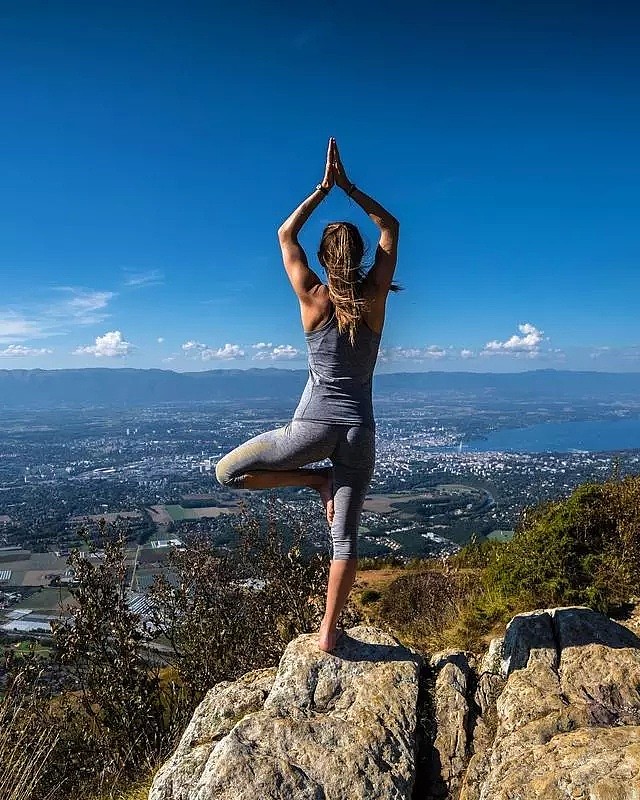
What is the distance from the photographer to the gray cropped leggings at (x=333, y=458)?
377 cm

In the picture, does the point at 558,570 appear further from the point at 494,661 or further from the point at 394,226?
the point at 394,226

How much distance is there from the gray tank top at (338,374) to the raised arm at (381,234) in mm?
312

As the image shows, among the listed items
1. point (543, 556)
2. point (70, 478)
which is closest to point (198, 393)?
point (70, 478)

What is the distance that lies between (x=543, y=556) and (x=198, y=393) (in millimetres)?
134406

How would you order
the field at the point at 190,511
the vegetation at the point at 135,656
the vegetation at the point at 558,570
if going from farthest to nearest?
the field at the point at 190,511
the vegetation at the point at 558,570
the vegetation at the point at 135,656

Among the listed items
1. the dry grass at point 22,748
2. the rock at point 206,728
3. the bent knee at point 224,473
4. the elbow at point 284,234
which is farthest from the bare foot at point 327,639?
the elbow at point 284,234

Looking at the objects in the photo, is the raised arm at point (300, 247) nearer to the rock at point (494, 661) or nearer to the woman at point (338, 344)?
the woman at point (338, 344)

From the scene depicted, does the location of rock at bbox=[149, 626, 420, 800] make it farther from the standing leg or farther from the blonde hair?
the blonde hair

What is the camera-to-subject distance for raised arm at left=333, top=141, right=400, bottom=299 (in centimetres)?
377

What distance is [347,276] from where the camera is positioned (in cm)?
367

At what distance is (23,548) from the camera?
3162cm

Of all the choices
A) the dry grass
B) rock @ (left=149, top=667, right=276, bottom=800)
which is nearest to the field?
the dry grass

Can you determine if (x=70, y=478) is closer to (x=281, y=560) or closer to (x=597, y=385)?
(x=281, y=560)

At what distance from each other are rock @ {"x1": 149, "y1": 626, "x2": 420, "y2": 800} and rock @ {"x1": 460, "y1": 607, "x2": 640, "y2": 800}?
0.46 m
